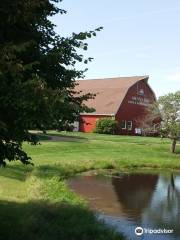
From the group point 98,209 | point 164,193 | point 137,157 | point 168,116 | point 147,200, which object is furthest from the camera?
point 168,116

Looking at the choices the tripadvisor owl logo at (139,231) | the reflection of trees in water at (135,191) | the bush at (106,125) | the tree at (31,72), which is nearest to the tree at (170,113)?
the reflection of trees in water at (135,191)

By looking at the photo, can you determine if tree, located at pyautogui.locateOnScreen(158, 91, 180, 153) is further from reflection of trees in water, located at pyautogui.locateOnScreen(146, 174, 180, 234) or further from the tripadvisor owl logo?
the tripadvisor owl logo

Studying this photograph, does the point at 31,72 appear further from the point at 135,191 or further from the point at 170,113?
the point at 170,113

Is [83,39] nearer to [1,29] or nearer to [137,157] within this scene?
[1,29]

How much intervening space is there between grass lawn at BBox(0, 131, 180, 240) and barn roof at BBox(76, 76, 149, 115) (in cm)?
2741

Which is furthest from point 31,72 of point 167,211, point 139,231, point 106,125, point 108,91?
point 108,91

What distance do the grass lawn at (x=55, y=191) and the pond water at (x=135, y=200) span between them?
100 cm

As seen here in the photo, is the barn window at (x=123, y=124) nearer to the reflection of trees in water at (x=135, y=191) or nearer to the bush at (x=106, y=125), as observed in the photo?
the bush at (x=106, y=125)

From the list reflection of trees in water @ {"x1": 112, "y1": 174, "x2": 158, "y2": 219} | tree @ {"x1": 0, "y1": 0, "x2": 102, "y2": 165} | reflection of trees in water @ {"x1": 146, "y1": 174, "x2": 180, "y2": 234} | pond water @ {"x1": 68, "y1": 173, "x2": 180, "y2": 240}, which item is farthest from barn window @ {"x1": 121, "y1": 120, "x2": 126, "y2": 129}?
tree @ {"x1": 0, "y1": 0, "x2": 102, "y2": 165}

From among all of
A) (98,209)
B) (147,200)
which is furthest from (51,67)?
(147,200)

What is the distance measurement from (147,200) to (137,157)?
14.6 m

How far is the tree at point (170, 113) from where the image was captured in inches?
1642

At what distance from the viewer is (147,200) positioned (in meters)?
20.7

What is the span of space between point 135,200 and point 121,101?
4615cm
